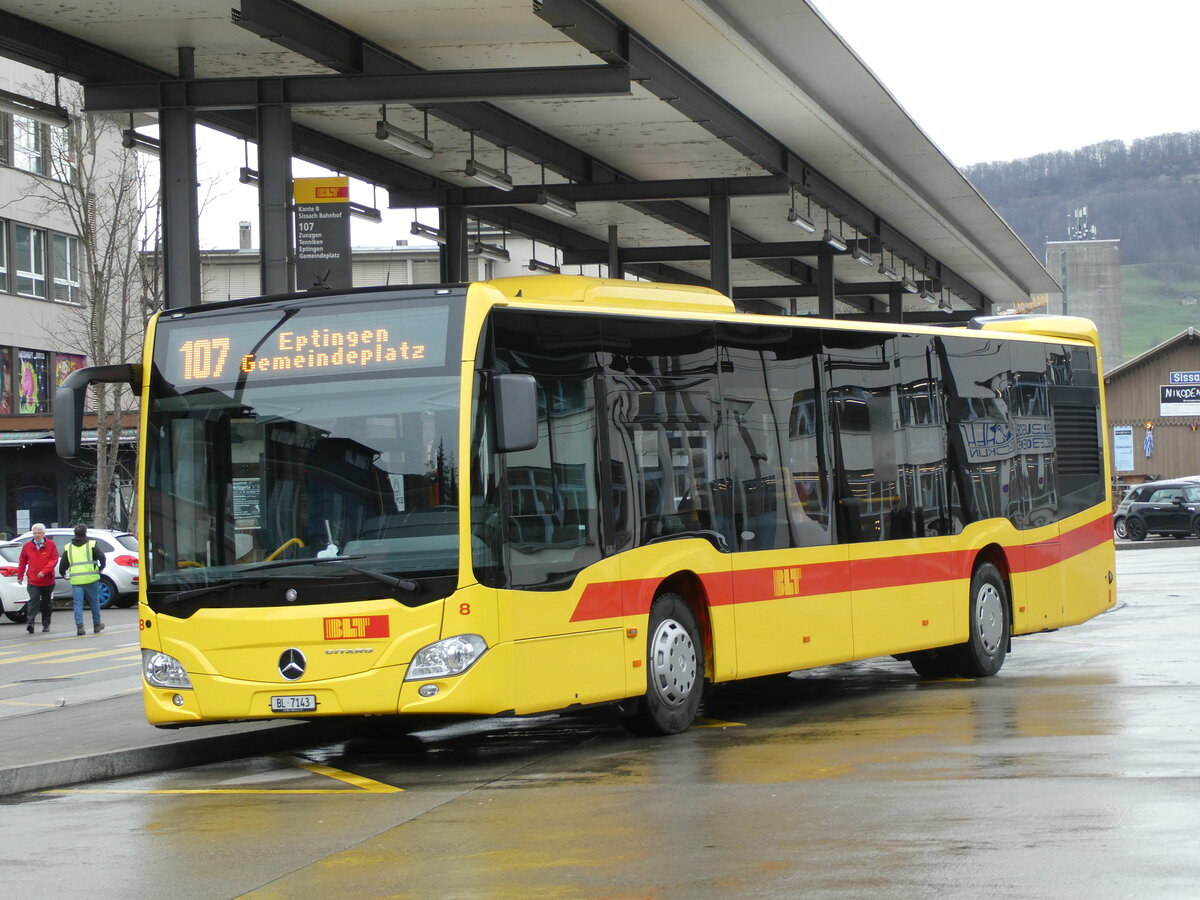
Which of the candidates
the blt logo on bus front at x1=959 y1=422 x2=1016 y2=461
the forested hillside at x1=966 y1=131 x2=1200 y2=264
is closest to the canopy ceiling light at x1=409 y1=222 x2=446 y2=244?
the blt logo on bus front at x1=959 y1=422 x2=1016 y2=461

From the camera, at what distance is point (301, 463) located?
1103cm

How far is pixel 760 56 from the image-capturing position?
19031mm

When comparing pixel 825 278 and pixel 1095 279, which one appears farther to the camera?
pixel 1095 279

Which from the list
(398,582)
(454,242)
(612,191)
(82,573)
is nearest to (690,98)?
(612,191)

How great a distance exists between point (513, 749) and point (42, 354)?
44216 mm

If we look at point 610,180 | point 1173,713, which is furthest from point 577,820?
point 610,180

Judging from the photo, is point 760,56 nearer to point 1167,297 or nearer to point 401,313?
point 401,313

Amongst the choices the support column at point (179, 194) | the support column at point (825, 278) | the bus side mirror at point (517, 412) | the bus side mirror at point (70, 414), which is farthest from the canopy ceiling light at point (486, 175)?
the support column at point (825, 278)

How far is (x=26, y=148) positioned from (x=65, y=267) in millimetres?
4258

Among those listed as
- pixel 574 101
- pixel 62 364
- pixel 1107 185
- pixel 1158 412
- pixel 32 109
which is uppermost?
pixel 1107 185

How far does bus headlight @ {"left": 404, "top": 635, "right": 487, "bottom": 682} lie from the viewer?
35.0 feet

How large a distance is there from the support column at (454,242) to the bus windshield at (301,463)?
1415 centimetres

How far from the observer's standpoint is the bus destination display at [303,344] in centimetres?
1104

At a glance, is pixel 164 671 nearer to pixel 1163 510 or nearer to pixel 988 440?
pixel 988 440
